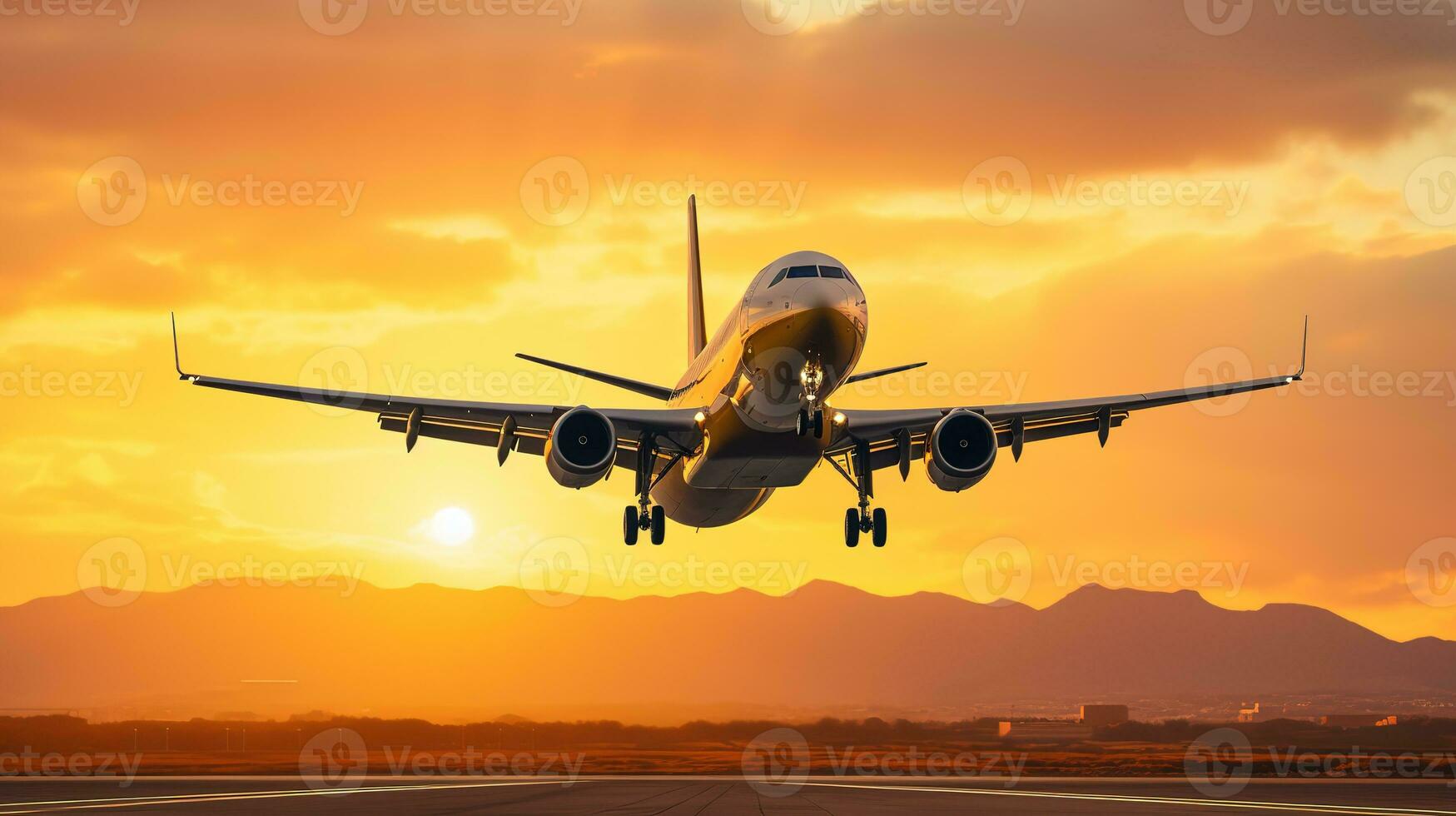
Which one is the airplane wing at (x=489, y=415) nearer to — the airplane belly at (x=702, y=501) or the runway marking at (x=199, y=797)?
the airplane belly at (x=702, y=501)

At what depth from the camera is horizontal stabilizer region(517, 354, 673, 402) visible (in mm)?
40759

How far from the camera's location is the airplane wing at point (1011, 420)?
138 ft

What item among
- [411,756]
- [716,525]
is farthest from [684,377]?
[411,756]

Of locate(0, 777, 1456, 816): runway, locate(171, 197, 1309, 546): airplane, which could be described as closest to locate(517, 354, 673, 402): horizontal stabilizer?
Answer: locate(171, 197, 1309, 546): airplane

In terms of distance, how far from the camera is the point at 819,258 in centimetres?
3459

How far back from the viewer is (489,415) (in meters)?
41.7

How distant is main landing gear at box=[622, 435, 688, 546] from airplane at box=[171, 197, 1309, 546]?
7 cm

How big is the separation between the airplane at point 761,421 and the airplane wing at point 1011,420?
0.20 feet

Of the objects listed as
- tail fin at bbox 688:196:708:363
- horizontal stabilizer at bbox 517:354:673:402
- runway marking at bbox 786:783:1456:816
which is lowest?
runway marking at bbox 786:783:1456:816

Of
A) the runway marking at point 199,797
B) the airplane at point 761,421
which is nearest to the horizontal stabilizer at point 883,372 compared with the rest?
the airplane at point 761,421

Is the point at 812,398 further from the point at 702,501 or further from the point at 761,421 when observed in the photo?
the point at 702,501

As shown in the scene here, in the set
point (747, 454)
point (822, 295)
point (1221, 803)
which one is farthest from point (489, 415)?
point (1221, 803)

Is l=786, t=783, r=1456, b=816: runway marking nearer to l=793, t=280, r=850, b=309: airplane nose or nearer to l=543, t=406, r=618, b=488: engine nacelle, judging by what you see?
l=793, t=280, r=850, b=309: airplane nose

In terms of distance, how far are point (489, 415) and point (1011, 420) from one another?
701 inches
